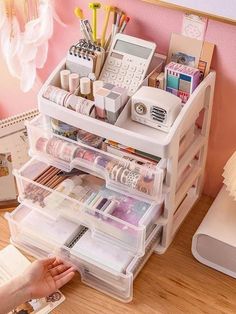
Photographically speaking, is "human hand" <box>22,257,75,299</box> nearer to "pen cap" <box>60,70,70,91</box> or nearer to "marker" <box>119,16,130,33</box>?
"pen cap" <box>60,70,70,91</box>

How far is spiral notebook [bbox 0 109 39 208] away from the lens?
134 centimetres

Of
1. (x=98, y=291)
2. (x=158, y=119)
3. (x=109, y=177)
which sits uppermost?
(x=158, y=119)

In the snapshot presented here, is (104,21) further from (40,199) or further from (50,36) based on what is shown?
(40,199)

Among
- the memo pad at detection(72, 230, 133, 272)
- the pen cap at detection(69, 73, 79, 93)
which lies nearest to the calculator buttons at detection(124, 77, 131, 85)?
the pen cap at detection(69, 73, 79, 93)

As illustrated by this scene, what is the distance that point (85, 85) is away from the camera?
1.12m

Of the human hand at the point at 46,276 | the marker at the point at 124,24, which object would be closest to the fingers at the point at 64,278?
the human hand at the point at 46,276

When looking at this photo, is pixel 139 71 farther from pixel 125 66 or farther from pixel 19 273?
pixel 19 273

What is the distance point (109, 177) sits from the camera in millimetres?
1131

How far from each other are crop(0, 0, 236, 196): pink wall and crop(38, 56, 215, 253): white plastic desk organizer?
0.03m

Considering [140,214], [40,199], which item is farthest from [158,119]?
[40,199]

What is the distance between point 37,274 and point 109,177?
251mm

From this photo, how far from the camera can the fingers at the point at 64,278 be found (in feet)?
3.81

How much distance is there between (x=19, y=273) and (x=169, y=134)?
448mm

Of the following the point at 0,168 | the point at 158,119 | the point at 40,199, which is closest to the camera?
the point at 158,119
